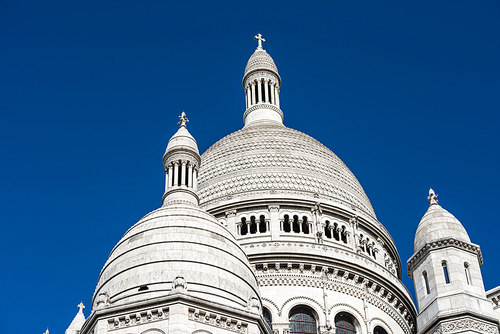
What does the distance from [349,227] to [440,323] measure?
2424 centimetres

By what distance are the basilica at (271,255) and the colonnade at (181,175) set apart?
0.06m

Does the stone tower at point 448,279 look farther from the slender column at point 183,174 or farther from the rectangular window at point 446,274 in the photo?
the slender column at point 183,174

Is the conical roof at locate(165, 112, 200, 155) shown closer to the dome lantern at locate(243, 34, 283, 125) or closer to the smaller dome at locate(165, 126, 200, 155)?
the smaller dome at locate(165, 126, 200, 155)

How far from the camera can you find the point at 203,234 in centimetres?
2998

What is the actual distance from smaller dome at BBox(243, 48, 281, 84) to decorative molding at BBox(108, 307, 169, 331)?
1490 inches

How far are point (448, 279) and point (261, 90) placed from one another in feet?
124

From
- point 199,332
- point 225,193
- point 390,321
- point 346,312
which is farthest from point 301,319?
point 199,332

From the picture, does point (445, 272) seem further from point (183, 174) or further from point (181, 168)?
point (181, 168)

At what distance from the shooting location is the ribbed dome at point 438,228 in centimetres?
2625

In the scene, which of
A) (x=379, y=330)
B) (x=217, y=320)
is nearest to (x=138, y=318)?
(x=217, y=320)

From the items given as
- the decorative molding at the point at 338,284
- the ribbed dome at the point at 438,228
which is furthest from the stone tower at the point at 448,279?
the decorative molding at the point at 338,284

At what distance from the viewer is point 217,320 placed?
26578 millimetres

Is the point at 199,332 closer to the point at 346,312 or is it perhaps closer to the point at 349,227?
the point at 346,312

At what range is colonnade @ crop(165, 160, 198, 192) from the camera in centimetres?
3550
